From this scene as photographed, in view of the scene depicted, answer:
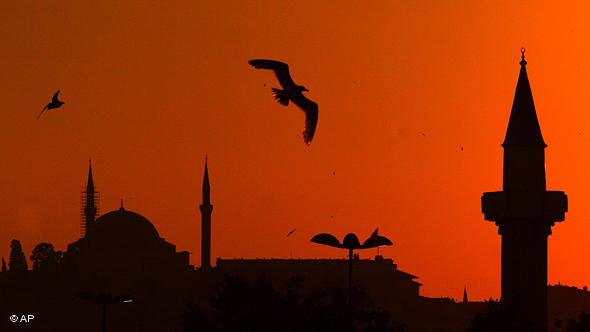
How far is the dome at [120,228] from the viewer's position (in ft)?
552

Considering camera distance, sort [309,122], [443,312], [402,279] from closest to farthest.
Answer: [309,122], [443,312], [402,279]

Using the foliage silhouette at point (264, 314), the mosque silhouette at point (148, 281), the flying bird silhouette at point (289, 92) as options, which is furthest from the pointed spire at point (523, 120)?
the flying bird silhouette at point (289, 92)

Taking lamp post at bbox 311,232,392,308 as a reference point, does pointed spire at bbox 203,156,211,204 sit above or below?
above

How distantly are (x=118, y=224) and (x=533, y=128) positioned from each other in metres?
89.6

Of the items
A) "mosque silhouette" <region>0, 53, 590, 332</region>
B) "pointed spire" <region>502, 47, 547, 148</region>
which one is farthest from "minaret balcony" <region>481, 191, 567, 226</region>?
"mosque silhouette" <region>0, 53, 590, 332</region>

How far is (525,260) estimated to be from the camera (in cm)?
7994

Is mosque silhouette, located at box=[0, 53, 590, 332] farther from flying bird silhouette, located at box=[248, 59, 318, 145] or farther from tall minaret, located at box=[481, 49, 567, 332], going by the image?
flying bird silhouette, located at box=[248, 59, 318, 145]

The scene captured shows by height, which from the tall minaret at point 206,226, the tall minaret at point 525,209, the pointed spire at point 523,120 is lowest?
the tall minaret at point 525,209

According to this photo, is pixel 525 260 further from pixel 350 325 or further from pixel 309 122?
pixel 309 122

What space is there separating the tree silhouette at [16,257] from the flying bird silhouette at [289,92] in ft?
531

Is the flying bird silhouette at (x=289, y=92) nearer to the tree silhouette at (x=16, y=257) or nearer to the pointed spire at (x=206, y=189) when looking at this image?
the pointed spire at (x=206, y=189)

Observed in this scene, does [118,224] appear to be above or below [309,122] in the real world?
above

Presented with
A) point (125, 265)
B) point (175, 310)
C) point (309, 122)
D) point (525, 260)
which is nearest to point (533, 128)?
point (525, 260)

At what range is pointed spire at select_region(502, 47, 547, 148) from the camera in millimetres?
83500
